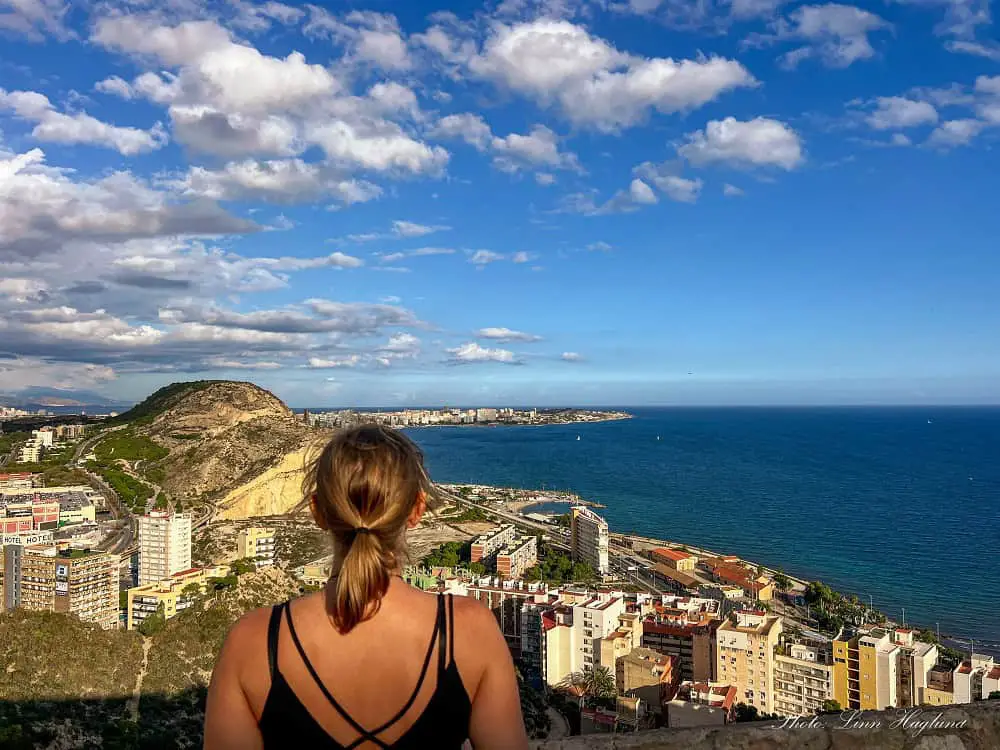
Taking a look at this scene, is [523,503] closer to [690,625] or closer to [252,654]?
[690,625]

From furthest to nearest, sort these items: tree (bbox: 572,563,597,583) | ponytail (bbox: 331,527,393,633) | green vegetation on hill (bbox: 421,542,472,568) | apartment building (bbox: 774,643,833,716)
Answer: green vegetation on hill (bbox: 421,542,472,568)
tree (bbox: 572,563,597,583)
apartment building (bbox: 774,643,833,716)
ponytail (bbox: 331,527,393,633)

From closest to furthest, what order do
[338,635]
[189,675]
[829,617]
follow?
[338,635] → [189,675] → [829,617]

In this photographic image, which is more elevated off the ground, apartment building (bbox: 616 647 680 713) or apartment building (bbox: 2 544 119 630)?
apartment building (bbox: 2 544 119 630)

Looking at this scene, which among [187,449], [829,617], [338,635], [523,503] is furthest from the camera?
[523,503]

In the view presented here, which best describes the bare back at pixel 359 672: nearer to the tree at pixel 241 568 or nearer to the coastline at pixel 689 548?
the tree at pixel 241 568

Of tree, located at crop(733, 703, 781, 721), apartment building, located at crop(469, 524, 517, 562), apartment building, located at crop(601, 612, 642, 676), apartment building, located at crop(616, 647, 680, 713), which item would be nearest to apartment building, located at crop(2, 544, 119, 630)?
apartment building, located at crop(601, 612, 642, 676)

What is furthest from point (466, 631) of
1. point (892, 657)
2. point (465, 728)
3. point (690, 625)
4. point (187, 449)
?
point (187, 449)

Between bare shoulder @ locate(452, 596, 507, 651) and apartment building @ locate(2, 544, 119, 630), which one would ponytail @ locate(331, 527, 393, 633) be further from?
apartment building @ locate(2, 544, 119, 630)
